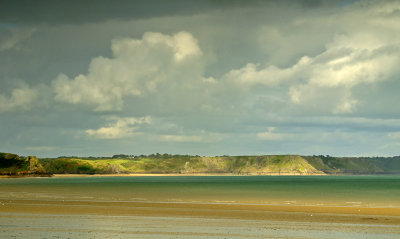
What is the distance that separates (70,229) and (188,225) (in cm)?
883

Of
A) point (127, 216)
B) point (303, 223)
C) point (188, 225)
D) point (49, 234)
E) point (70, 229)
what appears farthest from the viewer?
point (127, 216)

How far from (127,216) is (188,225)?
8.69 meters

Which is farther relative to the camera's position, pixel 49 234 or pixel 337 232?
pixel 337 232

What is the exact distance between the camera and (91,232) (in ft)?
104

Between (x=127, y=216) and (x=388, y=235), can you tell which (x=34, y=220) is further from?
(x=388, y=235)

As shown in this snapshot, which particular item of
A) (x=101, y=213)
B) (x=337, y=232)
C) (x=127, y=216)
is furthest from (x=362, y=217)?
(x=101, y=213)

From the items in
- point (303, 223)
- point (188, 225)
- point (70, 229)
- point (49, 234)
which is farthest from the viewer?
point (303, 223)

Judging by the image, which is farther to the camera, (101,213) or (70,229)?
(101,213)

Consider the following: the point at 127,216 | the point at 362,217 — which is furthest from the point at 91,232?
the point at 362,217

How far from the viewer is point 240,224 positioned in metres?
37.3

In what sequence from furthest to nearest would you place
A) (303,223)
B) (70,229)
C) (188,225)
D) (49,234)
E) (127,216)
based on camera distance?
(127,216) → (303,223) → (188,225) → (70,229) → (49,234)

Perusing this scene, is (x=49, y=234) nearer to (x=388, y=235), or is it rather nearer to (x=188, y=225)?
(x=188, y=225)

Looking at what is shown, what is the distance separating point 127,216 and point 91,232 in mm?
10809

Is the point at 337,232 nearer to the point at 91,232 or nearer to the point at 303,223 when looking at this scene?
the point at 303,223
